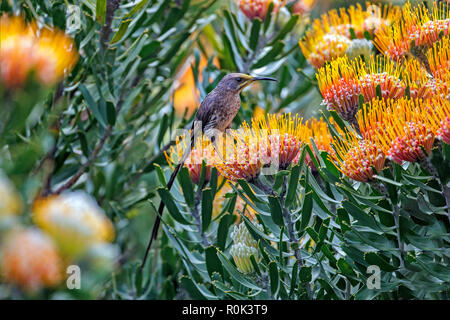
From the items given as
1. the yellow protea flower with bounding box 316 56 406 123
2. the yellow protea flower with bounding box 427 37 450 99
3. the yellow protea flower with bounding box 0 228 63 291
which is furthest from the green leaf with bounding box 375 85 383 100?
the yellow protea flower with bounding box 0 228 63 291

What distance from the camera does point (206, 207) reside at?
1.34 m

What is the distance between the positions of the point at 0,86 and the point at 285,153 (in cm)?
71

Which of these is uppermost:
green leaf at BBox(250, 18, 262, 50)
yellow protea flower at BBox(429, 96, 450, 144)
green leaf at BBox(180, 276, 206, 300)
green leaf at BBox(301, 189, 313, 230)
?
green leaf at BBox(250, 18, 262, 50)

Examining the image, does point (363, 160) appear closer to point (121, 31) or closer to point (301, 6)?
point (121, 31)

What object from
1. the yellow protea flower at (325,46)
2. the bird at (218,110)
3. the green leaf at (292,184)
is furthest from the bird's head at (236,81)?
the green leaf at (292,184)

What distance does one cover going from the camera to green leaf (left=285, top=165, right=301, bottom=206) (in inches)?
44.3

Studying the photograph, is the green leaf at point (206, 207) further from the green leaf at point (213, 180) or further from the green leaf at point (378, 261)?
the green leaf at point (378, 261)

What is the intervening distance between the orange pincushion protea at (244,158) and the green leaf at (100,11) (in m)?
0.53

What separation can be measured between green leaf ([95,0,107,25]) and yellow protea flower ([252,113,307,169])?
555 mm

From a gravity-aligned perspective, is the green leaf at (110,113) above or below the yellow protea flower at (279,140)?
above

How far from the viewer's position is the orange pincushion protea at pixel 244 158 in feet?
3.90

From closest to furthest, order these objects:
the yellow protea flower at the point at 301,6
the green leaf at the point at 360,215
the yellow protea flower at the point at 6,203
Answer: the yellow protea flower at the point at 6,203 < the green leaf at the point at 360,215 < the yellow protea flower at the point at 301,6

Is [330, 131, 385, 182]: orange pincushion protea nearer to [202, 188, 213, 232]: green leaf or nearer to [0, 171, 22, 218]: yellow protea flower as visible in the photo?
[202, 188, 213, 232]: green leaf

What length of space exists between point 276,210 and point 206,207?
244mm
